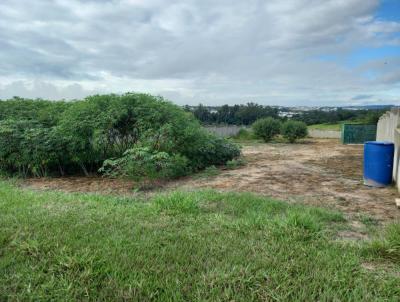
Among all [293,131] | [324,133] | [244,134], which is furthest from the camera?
[324,133]

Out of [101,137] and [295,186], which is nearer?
[295,186]

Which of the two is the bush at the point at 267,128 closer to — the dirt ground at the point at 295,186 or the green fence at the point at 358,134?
the green fence at the point at 358,134

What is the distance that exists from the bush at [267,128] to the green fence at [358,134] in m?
4.38

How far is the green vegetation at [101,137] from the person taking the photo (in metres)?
6.64

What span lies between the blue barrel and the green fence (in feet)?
52.0

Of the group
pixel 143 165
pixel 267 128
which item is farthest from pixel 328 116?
pixel 143 165

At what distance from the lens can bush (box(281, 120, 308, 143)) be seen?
72.0 ft

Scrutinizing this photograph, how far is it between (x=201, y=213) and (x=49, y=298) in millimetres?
1999

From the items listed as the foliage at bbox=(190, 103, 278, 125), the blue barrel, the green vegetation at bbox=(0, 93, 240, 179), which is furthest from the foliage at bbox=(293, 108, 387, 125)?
the green vegetation at bbox=(0, 93, 240, 179)

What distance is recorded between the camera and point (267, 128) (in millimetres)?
22625

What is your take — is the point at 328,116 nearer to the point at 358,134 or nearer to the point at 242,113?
the point at 242,113

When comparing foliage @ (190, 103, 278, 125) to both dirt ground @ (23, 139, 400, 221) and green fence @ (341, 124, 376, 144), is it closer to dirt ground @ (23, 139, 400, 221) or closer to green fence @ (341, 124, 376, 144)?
green fence @ (341, 124, 376, 144)

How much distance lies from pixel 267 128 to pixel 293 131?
70.1 inches

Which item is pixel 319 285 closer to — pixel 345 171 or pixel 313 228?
pixel 313 228
